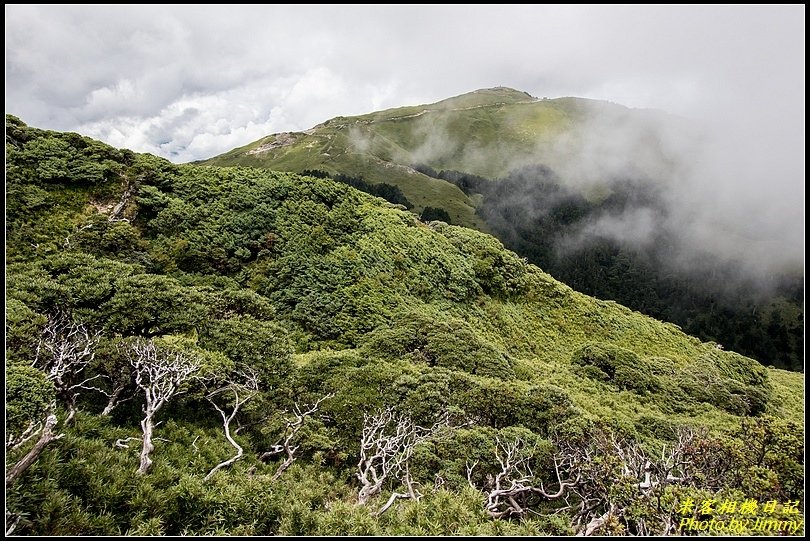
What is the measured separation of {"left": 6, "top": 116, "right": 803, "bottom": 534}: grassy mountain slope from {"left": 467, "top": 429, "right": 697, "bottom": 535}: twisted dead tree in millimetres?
1017

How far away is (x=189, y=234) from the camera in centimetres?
3425

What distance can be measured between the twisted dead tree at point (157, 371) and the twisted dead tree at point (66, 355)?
4.51 feet

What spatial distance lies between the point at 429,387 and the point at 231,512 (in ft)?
45.7

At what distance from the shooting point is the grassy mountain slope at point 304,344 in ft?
31.2

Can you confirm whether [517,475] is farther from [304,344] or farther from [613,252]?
[613,252]

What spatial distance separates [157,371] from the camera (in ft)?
45.8

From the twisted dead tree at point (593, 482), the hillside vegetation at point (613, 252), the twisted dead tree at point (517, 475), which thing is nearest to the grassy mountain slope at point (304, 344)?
the twisted dead tree at point (517, 475)

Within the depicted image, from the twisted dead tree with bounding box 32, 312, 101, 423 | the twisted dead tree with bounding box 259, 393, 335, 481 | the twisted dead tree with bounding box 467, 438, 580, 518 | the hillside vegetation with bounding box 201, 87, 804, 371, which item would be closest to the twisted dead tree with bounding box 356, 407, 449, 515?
the twisted dead tree with bounding box 467, 438, 580, 518

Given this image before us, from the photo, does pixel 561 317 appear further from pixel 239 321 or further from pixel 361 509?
pixel 361 509

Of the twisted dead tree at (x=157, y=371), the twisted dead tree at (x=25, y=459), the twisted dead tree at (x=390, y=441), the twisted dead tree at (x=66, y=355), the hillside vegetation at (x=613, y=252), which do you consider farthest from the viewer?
the hillside vegetation at (x=613, y=252)

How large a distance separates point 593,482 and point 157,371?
51.4 feet

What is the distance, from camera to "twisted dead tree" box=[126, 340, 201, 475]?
13.4 m

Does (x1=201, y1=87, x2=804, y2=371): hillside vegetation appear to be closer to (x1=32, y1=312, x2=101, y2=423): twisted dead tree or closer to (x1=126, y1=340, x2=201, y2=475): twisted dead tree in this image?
(x1=32, y1=312, x2=101, y2=423): twisted dead tree

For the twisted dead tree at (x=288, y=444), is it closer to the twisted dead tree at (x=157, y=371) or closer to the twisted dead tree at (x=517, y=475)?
the twisted dead tree at (x=157, y=371)
